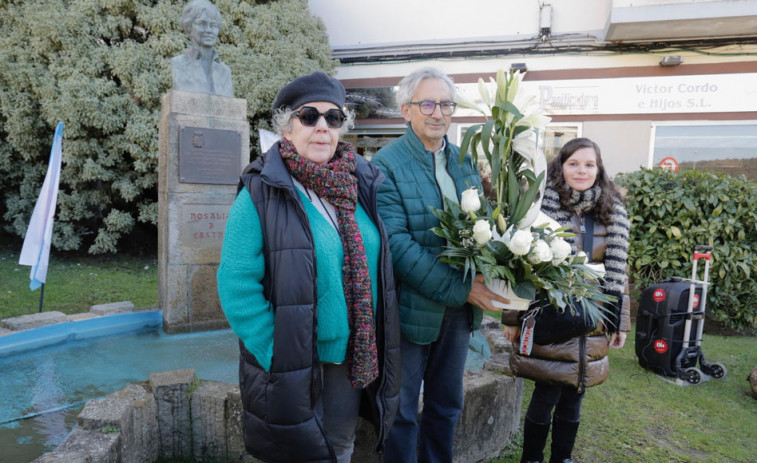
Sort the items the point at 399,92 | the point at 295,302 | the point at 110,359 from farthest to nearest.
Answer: the point at 110,359, the point at 399,92, the point at 295,302

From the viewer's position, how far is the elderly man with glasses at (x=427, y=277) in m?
2.03

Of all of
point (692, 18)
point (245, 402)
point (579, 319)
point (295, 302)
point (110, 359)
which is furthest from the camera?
point (692, 18)

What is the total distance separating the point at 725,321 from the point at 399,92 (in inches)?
224

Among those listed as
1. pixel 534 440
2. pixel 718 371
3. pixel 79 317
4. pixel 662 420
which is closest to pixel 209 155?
pixel 79 317

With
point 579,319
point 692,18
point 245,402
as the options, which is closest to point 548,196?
point 579,319

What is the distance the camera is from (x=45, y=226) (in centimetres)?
438

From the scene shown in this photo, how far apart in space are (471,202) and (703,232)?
16.1 ft

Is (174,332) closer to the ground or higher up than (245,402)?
closer to the ground

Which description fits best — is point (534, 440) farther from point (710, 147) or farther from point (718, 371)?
point (710, 147)

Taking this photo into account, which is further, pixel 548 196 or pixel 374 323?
pixel 548 196

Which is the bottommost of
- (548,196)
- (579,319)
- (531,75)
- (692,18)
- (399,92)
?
(579,319)

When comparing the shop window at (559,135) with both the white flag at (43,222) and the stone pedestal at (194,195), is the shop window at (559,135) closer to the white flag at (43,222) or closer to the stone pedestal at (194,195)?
the stone pedestal at (194,195)

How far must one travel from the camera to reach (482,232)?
1882mm

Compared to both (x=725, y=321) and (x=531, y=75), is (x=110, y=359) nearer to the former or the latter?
(x=725, y=321)
